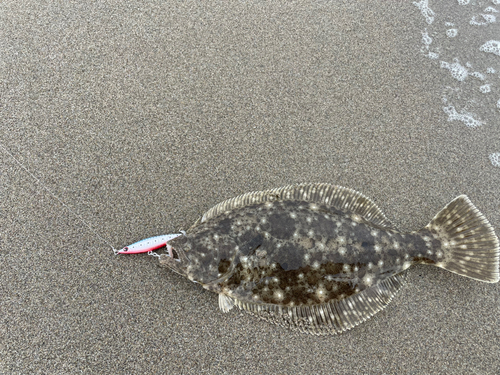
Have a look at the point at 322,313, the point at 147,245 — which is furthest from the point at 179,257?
the point at 322,313

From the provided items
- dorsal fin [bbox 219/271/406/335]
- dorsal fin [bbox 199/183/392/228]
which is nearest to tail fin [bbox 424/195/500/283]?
dorsal fin [bbox 199/183/392/228]

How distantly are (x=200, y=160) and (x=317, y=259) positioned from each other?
112 centimetres

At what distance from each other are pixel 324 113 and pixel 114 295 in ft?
6.64

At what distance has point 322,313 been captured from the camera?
76.5 inches

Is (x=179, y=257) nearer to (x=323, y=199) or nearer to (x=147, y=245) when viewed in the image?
(x=147, y=245)

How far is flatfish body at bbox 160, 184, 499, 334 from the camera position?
6.23 feet

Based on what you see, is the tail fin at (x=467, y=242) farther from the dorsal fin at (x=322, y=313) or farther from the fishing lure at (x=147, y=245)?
the fishing lure at (x=147, y=245)

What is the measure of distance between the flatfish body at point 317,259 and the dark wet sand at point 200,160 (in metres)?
0.17

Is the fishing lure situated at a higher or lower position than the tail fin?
lower

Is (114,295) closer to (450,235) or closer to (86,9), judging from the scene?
(450,235)

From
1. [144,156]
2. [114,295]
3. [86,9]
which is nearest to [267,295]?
[114,295]

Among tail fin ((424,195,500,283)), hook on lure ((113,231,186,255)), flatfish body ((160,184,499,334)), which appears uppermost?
tail fin ((424,195,500,283))

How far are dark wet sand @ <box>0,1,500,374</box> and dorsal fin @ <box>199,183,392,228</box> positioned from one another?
0.59 feet

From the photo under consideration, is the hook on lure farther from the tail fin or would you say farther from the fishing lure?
the tail fin
